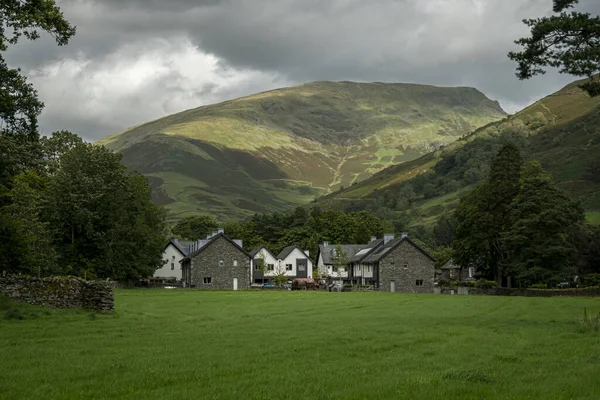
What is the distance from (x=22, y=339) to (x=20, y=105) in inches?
387

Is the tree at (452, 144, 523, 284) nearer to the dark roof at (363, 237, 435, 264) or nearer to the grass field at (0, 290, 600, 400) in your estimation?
the dark roof at (363, 237, 435, 264)

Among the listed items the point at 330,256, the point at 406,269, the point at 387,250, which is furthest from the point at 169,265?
the point at 406,269

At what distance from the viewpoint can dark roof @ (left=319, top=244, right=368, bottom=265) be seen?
440ft

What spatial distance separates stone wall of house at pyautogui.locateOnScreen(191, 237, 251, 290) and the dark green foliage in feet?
283

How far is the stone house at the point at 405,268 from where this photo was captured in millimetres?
106938

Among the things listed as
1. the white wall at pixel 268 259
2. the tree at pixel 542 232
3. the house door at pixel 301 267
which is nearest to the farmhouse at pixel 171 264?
the white wall at pixel 268 259

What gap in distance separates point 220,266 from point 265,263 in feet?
88.1

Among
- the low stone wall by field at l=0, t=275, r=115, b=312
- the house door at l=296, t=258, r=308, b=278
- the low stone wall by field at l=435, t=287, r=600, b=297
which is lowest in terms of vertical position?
the low stone wall by field at l=435, t=287, r=600, b=297

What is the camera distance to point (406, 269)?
107375mm

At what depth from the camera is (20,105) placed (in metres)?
26.1

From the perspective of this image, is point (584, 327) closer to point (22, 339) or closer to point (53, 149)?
point (22, 339)

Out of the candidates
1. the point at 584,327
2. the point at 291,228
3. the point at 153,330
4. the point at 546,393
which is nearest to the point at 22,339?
the point at 153,330

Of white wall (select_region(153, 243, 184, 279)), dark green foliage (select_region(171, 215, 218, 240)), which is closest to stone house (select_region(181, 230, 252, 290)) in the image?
white wall (select_region(153, 243, 184, 279))

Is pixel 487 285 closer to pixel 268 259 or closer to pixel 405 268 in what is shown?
pixel 405 268
